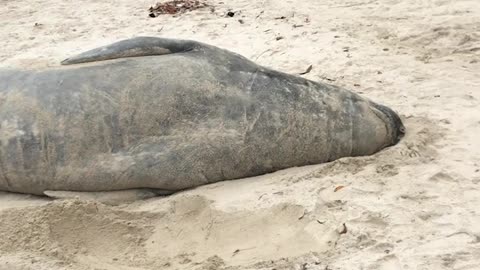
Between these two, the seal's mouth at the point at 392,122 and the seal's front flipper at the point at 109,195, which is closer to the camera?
the seal's front flipper at the point at 109,195

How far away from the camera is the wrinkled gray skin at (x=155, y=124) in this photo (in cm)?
397

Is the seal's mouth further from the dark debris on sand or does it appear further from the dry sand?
the dark debris on sand

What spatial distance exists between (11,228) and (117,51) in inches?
49.3

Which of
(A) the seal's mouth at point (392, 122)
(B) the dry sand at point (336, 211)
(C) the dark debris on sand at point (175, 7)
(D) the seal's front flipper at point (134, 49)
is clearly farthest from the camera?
(C) the dark debris on sand at point (175, 7)

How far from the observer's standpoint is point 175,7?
7871 mm

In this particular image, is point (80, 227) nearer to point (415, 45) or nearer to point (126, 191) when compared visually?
point (126, 191)

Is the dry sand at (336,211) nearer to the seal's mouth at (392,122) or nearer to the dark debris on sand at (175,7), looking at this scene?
the seal's mouth at (392,122)

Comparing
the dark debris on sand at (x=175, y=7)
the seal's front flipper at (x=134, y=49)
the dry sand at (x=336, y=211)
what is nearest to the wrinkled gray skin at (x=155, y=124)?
the seal's front flipper at (x=134, y=49)

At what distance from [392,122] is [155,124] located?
1.53 meters

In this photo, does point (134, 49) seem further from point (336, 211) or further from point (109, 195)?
point (336, 211)

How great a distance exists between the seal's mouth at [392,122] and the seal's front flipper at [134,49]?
1240 mm

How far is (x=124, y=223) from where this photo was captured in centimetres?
370

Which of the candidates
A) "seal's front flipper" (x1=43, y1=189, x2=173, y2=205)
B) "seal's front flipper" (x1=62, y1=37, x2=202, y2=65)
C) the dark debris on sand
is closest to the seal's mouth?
"seal's front flipper" (x1=62, y1=37, x2=202, y2=65)

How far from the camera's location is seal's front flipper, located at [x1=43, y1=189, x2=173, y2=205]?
3961 mm
